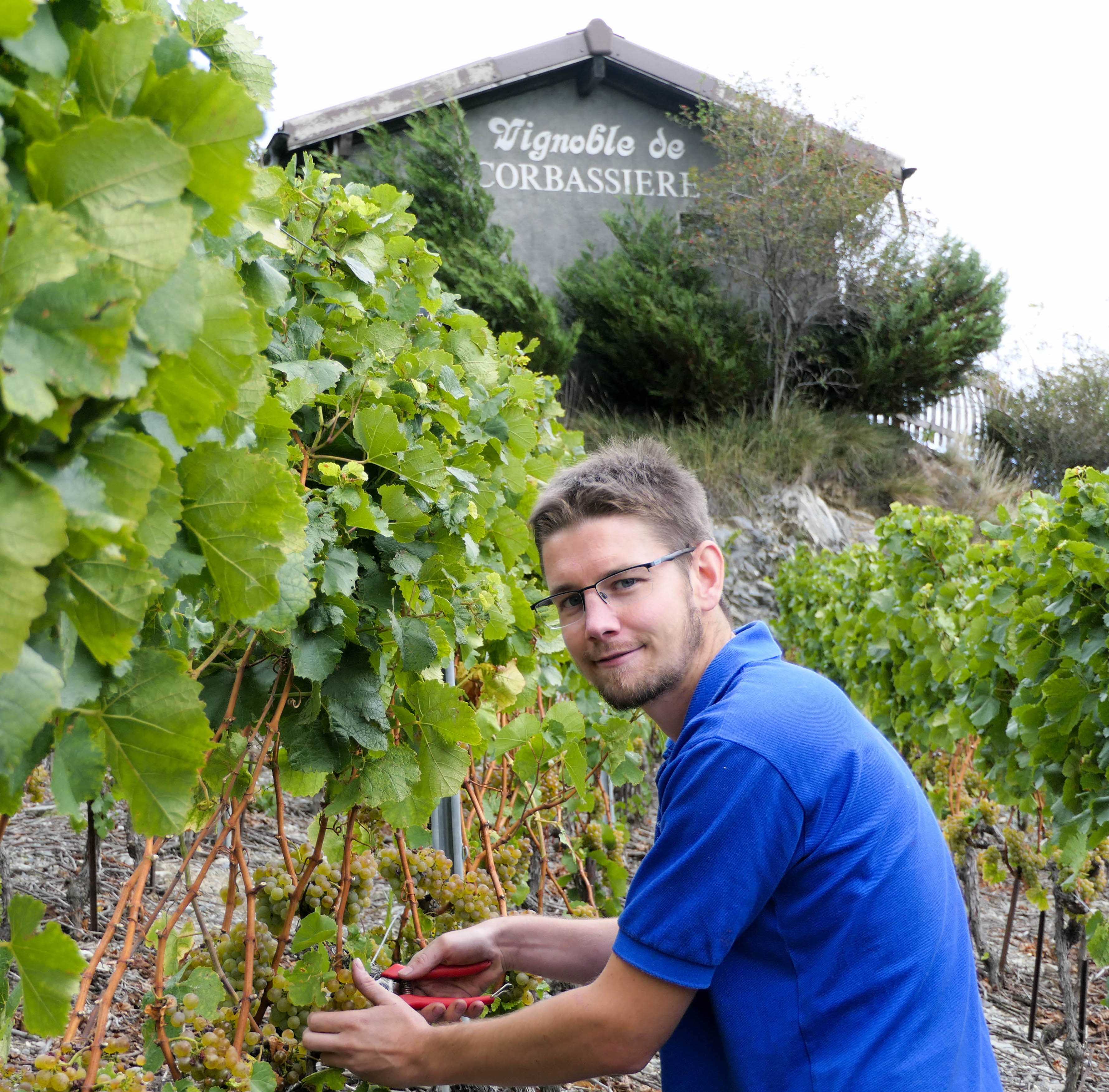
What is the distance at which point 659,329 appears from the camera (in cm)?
1301

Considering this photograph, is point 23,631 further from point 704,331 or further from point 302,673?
point 704,331

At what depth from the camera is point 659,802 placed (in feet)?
5.52

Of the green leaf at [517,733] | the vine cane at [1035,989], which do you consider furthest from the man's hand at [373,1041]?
the vine cane at [1035,989]

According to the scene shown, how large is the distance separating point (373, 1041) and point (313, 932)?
22cm

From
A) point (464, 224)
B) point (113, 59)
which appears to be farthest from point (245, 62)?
point (464, 224)

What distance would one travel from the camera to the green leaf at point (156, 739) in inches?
32.9

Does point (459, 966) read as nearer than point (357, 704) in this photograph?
No

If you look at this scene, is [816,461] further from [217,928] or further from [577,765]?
[577,765]

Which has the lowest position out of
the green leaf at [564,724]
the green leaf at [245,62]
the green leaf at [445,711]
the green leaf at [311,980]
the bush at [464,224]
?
the green leaf at [311,980]

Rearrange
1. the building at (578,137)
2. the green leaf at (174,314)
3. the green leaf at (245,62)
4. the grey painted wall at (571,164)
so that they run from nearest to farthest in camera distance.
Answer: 1. the green leaf at (174,314)
2. the green leaf at (245,62)
3. the building at (578,137)
4. the grey painted wall at (571,164)

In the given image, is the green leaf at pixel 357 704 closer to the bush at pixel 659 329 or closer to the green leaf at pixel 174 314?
the green leaf at pixel 174 314

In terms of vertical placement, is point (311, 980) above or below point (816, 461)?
below

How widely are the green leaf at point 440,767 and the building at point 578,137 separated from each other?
1282 centimetres

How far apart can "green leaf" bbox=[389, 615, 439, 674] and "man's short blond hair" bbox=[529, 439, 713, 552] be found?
29 centimetres
